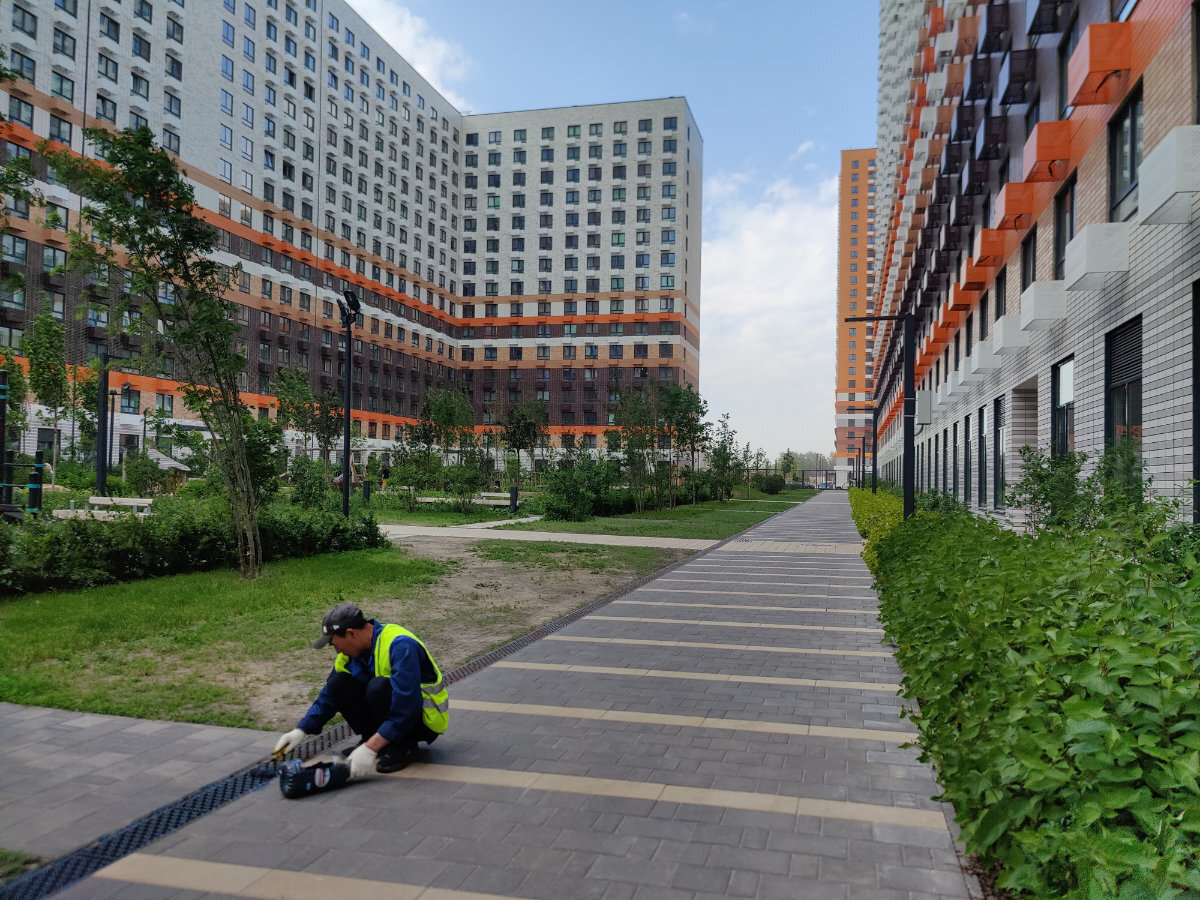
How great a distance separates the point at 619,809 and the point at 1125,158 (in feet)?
39.4

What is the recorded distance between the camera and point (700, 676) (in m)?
6.96

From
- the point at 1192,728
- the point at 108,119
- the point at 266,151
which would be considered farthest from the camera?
the point at 266,151

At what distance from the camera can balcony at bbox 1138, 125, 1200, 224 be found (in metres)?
7.85

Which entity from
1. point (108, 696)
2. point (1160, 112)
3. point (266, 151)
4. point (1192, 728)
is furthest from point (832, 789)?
point (266, 151)

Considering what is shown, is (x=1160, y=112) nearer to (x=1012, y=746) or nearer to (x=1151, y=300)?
(x=1151, y=300)

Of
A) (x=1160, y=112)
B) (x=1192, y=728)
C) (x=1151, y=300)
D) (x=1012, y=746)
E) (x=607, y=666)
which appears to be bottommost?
(x=607, y=666)

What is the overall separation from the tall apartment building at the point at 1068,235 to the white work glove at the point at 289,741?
8.81 meters

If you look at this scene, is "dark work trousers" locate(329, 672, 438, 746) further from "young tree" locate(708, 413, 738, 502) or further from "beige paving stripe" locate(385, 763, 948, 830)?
"young tree" locate(708, 413, 738, 502)

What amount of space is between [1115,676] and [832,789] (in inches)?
93.8

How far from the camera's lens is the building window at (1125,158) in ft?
36.6

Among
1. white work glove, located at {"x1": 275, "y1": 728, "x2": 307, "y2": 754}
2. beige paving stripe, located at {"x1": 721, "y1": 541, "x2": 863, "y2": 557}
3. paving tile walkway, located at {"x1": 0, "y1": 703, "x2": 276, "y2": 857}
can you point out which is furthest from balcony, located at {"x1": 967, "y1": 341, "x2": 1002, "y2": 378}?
paving tile walkway, located at {"x1": 0, "y1": 703, "x2": 276, "y2": 857}

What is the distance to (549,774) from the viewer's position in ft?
15.0

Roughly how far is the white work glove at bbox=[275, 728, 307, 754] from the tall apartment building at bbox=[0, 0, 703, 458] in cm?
4322

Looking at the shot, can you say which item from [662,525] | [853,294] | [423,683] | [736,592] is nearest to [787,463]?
[853,294]
